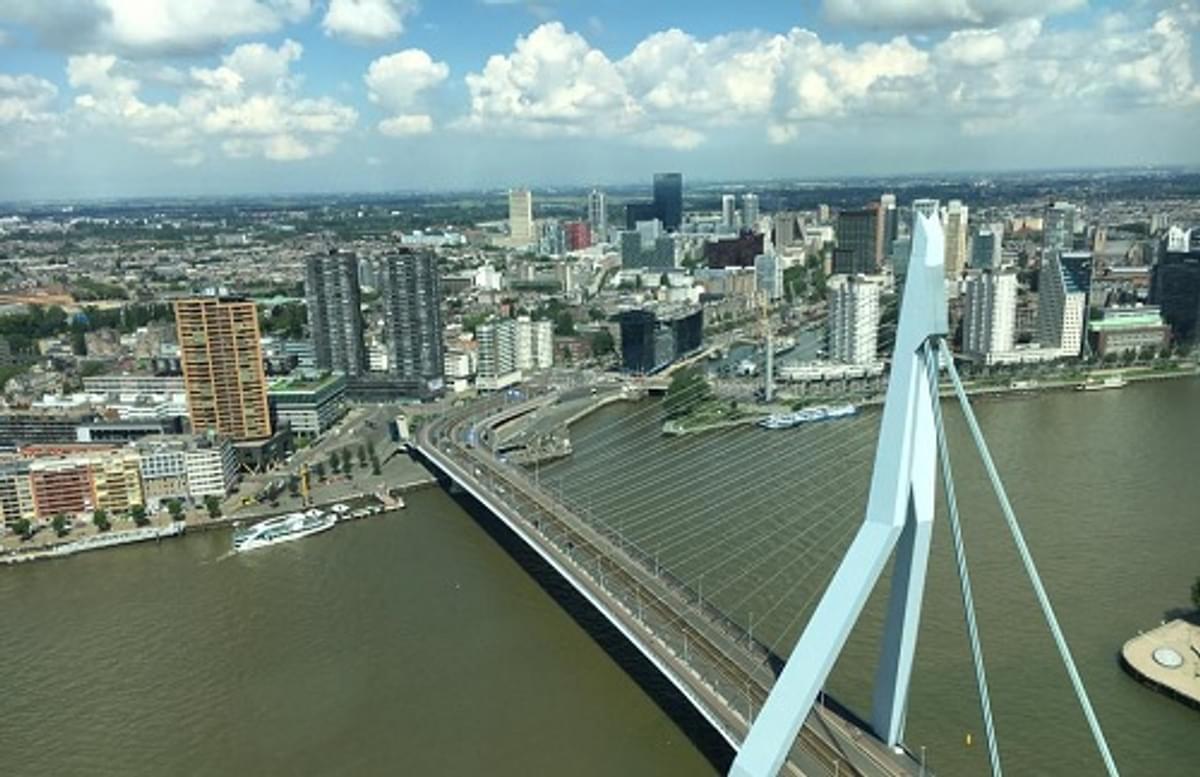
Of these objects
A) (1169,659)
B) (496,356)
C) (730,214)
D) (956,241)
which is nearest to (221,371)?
(496,356)

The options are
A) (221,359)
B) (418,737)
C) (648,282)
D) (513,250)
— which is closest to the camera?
(418,737)

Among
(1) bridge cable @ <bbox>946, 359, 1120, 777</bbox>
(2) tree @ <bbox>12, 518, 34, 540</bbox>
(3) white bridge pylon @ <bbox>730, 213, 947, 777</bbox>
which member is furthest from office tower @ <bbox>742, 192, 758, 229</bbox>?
(1) bridge cable @ <bbox>946, 359, 1120, 777</bbox>

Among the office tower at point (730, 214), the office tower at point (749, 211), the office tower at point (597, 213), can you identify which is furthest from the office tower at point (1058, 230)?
the office tower at point (597, 213)

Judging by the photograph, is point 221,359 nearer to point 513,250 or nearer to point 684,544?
point 684,544

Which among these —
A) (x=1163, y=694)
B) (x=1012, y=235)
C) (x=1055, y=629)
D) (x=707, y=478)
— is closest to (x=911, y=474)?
(x=1055, y=629)

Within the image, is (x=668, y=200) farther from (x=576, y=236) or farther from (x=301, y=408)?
(x=301, y=408)

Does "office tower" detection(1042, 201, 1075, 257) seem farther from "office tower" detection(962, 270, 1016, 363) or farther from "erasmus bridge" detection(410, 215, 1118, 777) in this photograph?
"erasmus bridge" detection(410, 215, 1118, 777)
